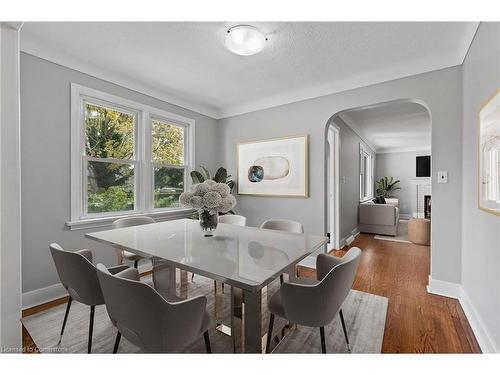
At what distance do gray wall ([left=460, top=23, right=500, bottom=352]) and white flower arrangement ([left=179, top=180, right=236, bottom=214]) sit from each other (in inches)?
68.8

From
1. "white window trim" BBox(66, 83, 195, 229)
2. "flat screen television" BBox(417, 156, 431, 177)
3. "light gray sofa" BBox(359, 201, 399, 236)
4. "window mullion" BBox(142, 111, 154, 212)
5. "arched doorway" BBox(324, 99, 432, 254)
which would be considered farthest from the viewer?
"flat screen television" BBox(417, 156, 431, 177)

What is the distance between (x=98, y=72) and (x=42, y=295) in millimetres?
2392

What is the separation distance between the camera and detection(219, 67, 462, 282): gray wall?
7.66 feet

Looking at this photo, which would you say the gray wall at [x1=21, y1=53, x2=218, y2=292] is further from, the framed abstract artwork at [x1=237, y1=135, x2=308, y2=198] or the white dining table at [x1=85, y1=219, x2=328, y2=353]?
the framed abstract artwork at [x1=237, y1=135, x2=308, y2=198]

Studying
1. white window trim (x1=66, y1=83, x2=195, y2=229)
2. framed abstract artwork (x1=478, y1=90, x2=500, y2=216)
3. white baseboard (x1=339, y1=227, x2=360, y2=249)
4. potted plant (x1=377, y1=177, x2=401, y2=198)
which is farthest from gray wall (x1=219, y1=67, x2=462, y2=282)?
potted plant (x1=377, y1=177, x2=401, y2=198)

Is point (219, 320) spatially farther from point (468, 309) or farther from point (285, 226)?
point (468, 309)

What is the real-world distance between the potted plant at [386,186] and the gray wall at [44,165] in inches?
341

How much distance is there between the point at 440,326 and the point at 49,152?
12.6 ft

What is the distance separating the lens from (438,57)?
7.77ft

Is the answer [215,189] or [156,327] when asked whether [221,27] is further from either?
[156,327]

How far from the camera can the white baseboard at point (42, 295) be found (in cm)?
217

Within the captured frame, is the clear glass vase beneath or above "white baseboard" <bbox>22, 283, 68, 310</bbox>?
above
